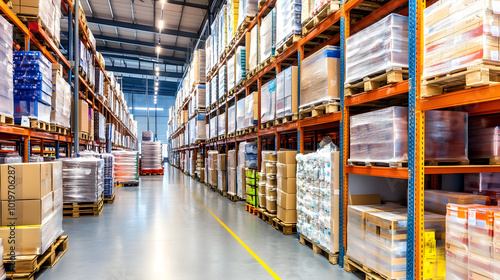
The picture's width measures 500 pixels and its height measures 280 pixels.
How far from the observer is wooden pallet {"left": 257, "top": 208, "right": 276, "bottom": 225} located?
587 centimetres

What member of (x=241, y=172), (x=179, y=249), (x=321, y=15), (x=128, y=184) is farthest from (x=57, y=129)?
(x=128, y=184)

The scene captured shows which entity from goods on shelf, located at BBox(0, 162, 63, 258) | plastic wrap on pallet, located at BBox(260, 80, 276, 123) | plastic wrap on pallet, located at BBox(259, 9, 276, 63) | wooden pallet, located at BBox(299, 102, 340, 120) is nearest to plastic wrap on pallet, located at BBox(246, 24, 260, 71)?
plastic wrap on pallet, located at BBox(259, 9, 276, 63)

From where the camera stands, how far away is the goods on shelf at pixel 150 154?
56.1 feet

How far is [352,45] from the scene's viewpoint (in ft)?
12.2

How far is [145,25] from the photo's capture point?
18.4 m

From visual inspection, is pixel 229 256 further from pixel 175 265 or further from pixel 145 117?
pixel 145 117

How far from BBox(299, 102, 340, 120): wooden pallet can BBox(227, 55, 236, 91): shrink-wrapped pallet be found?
399 cm

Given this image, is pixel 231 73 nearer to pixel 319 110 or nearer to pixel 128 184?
pixel 319 110

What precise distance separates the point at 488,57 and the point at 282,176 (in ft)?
11.5

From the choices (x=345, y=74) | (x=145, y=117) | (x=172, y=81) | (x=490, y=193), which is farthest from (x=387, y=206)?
(x=145, y=117)

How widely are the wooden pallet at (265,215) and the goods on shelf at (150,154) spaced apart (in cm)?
1167

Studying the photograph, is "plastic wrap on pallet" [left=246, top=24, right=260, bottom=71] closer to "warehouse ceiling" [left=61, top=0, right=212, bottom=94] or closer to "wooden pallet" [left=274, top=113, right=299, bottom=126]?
"wooden pallet" [left=274, top=113, right=299, bottom=126]

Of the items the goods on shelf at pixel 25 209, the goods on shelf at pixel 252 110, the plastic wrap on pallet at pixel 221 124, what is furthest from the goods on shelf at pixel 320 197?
the plastic wrap on pallet at pixel 221 124

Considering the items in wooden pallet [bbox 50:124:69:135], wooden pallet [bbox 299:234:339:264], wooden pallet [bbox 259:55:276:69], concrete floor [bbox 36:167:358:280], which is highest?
wooden pallet [bbox 259:55:276:69]
